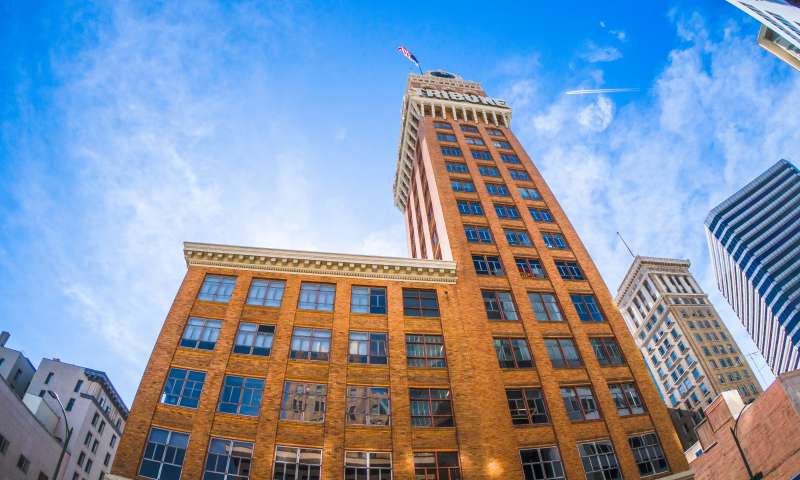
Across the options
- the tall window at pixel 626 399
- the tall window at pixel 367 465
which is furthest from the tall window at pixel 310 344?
the tall window at pixel 626 399

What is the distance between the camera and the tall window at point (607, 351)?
35062 mm

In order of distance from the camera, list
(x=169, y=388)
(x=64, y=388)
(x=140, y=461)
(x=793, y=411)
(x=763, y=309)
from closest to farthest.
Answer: (x=140, y=461), (x=169, y=388), (x=793, y=411), (x=64, y=388), (x=763, y=309)

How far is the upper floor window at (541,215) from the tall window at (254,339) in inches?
1065

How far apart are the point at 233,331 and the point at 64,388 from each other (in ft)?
190

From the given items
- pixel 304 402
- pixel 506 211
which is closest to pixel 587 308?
pixel 506 211

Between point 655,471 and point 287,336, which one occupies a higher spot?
point 287,336

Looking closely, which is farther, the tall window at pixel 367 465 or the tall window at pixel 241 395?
the tall window at pixel 241 395

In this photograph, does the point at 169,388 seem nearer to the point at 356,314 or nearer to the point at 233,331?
the point at 233,331

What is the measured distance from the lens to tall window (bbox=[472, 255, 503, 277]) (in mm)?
39219

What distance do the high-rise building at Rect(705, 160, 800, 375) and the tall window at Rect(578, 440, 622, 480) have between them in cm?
10375

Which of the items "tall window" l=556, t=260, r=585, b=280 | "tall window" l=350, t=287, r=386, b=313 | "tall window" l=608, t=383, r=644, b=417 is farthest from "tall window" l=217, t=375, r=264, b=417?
"tall window" l=556, t=260, r=585, b=280

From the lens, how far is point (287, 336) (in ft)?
103

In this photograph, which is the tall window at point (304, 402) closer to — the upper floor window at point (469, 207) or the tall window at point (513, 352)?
the tall window at point (513, 352)

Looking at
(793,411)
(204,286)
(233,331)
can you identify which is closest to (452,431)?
(233,331)
